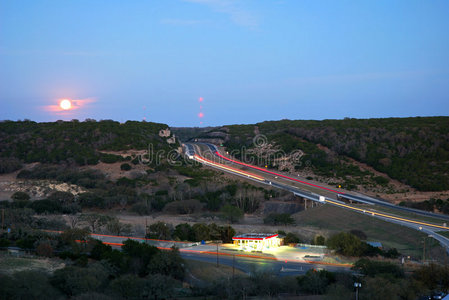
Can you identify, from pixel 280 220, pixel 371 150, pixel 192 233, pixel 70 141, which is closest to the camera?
pixel 192 233

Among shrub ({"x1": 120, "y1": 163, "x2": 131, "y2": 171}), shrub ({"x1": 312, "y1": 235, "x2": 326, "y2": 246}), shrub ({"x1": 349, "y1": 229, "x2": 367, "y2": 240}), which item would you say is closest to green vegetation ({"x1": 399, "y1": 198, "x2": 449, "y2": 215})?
shrub ({"x1": 349, "y1": 229, "x2": 367, "y2": 240})

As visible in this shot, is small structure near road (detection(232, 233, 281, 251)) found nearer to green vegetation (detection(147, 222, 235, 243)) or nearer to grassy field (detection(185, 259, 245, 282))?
green vegetation (detection(147, 222, 235, 243))

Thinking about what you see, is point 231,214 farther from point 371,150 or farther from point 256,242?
point 371,150

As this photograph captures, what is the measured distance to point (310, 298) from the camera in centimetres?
2238

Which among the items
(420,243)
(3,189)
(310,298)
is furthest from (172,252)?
(3,189)

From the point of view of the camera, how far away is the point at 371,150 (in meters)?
68.6

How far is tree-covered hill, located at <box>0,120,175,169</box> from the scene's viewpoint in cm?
6806

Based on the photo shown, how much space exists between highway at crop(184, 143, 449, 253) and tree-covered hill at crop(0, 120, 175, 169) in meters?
9.66

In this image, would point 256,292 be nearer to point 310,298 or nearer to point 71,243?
point 310,298

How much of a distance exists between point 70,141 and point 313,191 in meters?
40.2

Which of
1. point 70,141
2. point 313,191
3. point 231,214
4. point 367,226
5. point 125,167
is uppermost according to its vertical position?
point 70,141

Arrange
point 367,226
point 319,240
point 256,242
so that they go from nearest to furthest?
point 256,242 < point 319,240 < point 367,226

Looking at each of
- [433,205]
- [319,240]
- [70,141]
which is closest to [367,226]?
[319,240]

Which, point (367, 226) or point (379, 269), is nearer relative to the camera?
point (379, 269)
